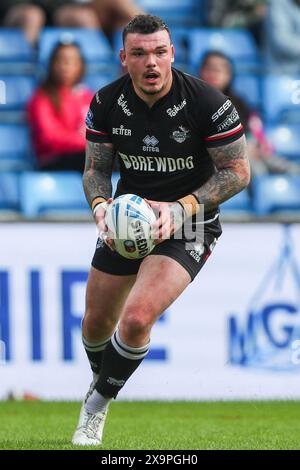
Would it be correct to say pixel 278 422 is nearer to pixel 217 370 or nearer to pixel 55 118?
pixel 217 370

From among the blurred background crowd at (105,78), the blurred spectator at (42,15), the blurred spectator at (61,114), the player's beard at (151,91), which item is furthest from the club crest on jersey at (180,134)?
the blurred spectator at (42,15)

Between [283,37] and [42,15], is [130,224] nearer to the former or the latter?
[42,15]

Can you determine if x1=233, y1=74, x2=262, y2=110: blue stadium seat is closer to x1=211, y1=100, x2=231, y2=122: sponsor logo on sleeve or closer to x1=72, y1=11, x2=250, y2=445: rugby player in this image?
x1=72, y1=11, x2=250, y2=445: rugby player

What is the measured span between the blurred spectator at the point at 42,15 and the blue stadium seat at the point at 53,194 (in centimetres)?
210

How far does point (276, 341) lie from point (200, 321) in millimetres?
691

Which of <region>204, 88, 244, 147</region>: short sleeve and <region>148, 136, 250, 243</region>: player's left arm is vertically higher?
<region>204, 88, 244, 147</region>: short sleeve

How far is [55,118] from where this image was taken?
11.8 meters

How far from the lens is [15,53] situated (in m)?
Answer: 12.6

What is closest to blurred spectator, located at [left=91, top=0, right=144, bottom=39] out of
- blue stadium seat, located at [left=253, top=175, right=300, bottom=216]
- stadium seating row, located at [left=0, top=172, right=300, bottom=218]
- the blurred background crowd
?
the blurred background crowd

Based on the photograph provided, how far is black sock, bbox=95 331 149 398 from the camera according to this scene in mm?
6672

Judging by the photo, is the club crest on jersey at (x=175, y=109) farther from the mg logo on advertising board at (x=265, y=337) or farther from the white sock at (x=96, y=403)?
the mg logo on advertising board at (x=265, y=337)

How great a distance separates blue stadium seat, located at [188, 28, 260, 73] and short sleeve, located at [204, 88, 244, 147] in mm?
6002

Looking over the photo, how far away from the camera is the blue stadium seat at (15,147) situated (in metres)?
12.1

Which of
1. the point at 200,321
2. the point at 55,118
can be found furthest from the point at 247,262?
the point at 55,118
